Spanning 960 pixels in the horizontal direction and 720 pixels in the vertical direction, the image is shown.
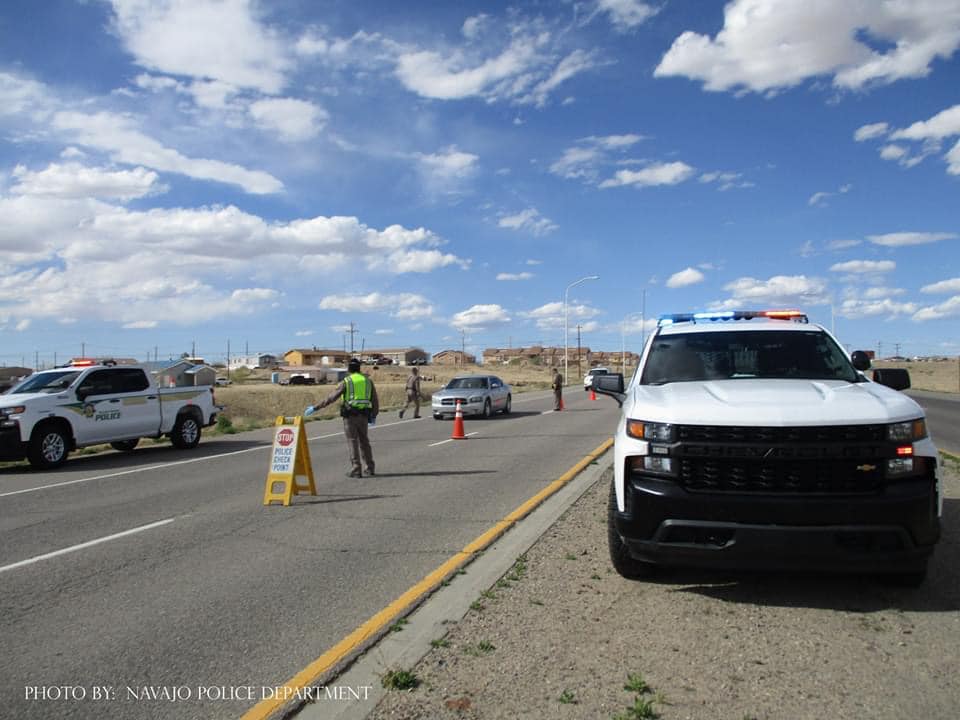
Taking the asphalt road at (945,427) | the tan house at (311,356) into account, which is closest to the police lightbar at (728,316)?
the asphalt road at (945,427)

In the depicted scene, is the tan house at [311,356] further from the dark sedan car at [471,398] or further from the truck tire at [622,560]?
the truck tire at [622,560]

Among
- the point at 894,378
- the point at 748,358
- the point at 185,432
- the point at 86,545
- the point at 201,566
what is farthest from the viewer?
the point at 185,432

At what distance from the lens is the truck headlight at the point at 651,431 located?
5.21 metres

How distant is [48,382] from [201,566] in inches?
407

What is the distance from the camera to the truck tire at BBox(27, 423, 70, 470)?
14062 millimetres

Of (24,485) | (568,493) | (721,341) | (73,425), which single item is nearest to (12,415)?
(73,425)

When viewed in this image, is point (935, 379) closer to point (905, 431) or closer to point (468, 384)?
point (468, 384)

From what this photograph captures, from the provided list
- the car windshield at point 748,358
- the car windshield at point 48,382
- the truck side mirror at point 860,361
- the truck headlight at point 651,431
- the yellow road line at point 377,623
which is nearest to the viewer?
the yellow road line at point 377,623

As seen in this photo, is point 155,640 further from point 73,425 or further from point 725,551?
point 73,425

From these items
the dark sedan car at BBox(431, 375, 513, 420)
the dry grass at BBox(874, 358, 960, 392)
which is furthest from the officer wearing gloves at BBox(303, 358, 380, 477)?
the dry grass at BBox(874, 358, 960, 392)

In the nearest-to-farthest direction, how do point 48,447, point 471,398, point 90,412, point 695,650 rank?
point 695,650 → point 48,447 → point 90,412 → point 471,398

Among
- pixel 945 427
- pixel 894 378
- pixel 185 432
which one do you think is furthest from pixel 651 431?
pixel 945 427

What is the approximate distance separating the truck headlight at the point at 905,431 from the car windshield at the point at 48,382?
14.4 meters

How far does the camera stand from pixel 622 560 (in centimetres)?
588
